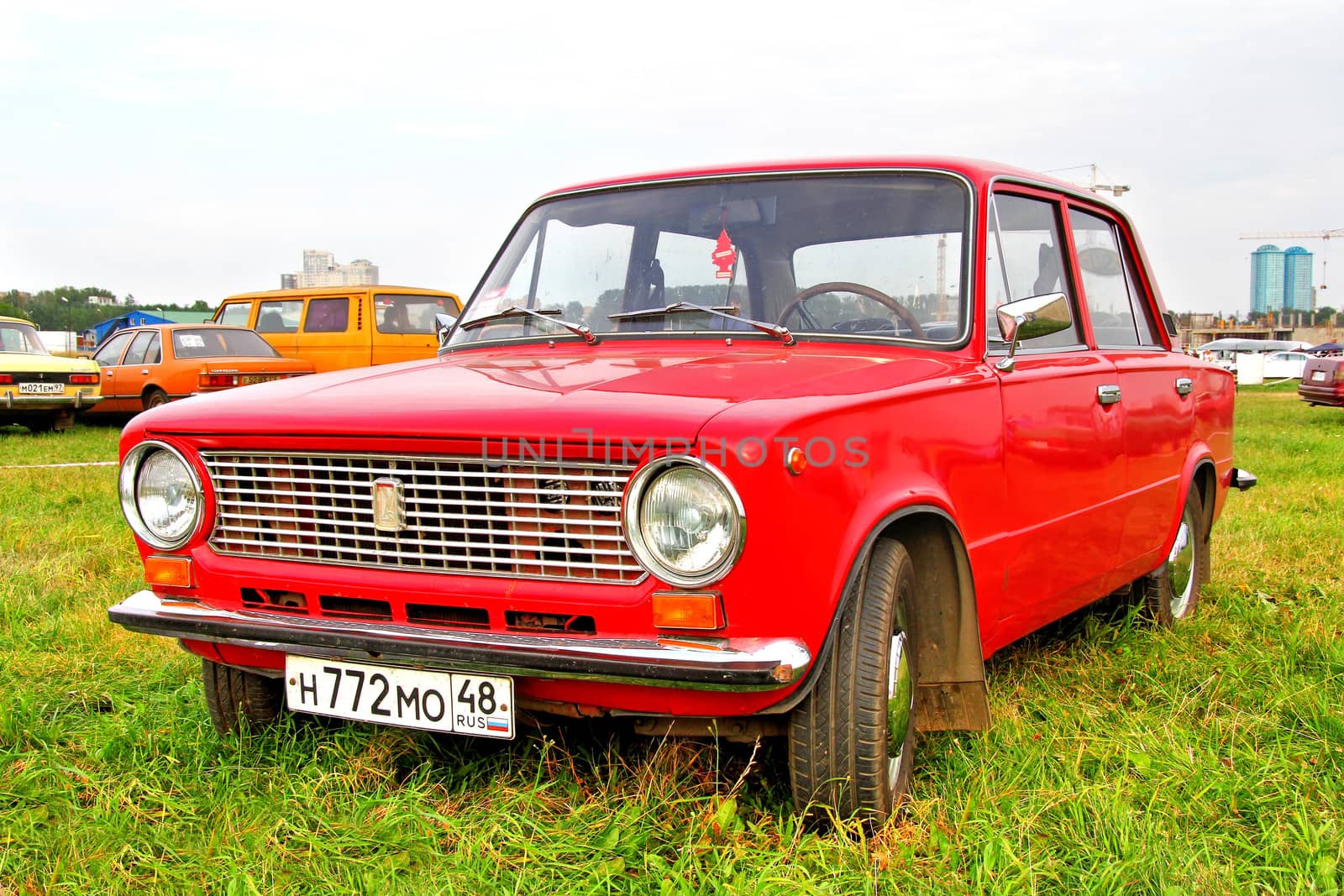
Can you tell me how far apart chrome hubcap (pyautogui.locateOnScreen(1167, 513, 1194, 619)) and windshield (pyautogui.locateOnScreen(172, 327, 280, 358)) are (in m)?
11.9

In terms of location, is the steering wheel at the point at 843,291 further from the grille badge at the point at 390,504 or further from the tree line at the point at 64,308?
the tree line at the point at 64,308

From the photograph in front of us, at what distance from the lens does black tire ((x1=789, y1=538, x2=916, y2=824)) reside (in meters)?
2.49

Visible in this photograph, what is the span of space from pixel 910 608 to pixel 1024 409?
2.60 ft

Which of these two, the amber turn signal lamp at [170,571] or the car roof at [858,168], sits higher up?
the car roof at [858,168]

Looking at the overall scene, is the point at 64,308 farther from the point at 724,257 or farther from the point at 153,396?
the point at 724,257

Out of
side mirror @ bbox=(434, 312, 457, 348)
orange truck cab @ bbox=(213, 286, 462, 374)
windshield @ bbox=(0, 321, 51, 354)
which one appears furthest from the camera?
windshield @ bbox=(0, 321, 51, 354)

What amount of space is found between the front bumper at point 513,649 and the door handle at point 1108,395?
1.89m

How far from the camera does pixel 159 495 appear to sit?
293 centimetres

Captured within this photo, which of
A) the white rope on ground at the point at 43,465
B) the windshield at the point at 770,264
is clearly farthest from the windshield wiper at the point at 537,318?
the white rope on ground at the point at 43,465

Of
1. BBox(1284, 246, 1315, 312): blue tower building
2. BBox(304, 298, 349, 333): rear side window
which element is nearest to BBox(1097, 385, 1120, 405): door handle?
BBox(304, 298, 349, 333): rear side window

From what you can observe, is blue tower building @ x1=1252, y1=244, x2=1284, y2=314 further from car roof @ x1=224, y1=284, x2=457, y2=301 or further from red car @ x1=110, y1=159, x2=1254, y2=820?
red car @ x1=110, y1=159, x2=1254, y2=820

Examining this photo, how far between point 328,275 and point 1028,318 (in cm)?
2504

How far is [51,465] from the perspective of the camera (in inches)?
394

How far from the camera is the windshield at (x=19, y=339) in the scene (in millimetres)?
14656
